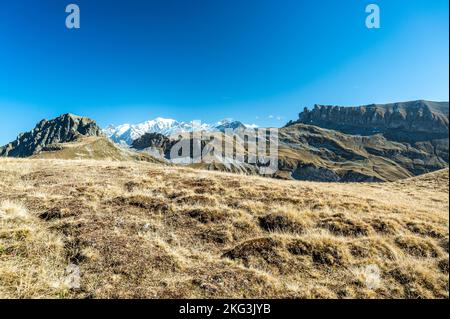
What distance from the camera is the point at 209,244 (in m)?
12.4

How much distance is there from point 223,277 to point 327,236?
533cm

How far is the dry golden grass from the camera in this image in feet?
30.0

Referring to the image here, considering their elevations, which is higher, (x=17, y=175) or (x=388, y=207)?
(x=17, y=175)

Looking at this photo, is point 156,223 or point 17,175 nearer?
point 156,223

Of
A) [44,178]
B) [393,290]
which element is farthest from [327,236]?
[44,178]

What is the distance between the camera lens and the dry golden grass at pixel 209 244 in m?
9.13

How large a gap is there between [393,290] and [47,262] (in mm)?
11574

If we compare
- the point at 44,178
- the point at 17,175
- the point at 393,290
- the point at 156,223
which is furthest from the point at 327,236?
the point at 17,175

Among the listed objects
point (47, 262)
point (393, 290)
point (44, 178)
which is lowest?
point (393, 290)
